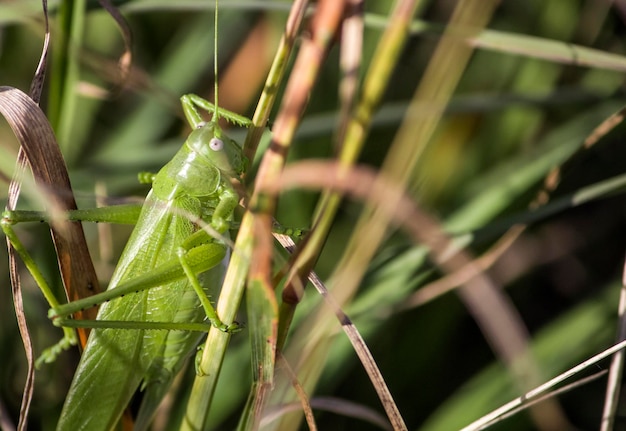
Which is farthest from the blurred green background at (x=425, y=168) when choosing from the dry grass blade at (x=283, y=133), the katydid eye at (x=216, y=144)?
the dry grass blade at (x=283, y=133)

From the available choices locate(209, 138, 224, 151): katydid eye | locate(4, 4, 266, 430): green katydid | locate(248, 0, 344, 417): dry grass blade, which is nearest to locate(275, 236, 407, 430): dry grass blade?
locate(248, 0, 344, 417): dry grass blade

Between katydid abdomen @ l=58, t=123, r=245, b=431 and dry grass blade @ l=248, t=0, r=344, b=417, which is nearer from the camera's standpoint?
dry grass blade @ l=248, t=0, r=344, b=417

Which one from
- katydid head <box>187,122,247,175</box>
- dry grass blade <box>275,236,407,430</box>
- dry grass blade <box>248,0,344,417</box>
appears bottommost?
dry grass blade <box>275,236,407,430</box>

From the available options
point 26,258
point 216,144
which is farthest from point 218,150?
point 26,258

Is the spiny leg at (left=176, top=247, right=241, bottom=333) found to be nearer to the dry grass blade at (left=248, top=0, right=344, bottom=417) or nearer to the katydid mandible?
the katydid mandible

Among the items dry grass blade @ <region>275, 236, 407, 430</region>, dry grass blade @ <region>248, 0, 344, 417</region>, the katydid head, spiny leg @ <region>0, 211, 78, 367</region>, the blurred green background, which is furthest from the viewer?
the blurred green background

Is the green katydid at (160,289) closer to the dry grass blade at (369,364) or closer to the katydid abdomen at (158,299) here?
the katydid abdomen at (158,299)

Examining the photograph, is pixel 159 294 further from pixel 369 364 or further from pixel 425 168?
pixel 425 168

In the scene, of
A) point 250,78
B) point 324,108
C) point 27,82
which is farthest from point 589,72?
point 27,82
